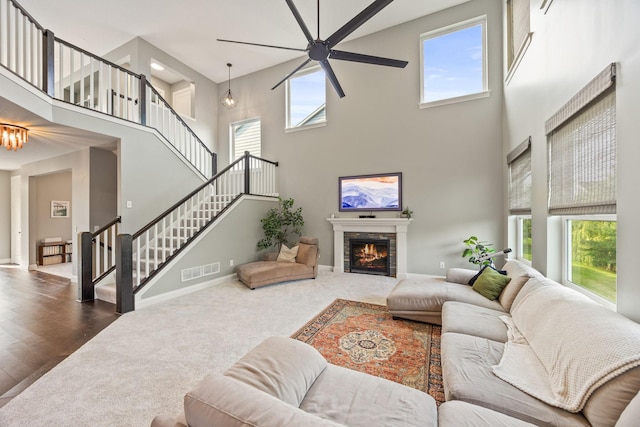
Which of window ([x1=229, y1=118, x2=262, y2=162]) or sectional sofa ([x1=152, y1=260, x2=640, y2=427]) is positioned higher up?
window ([x1=229, y1=118, x2=262, y2=162])

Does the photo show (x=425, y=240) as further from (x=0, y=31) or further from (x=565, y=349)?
(x=0, y=31)

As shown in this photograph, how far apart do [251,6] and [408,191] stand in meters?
4.50

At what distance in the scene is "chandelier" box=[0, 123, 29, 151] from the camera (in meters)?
3.49

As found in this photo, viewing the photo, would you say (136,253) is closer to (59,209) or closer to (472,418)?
(472,418)

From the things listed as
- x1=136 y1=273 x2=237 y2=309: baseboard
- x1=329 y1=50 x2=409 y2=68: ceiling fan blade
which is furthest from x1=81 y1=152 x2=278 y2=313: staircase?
x1=329 y1=50 x2=409 y2=68: ceiling fan blade

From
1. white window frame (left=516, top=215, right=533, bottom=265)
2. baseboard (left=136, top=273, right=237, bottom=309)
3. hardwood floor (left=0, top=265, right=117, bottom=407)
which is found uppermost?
white window frame (left=516, top=215, right=533, bottom=265)

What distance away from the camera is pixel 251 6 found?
188 inches

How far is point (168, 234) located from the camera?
4.96 metres

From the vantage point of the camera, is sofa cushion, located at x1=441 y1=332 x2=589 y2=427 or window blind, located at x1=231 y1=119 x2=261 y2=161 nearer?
sofa cushion, located at x1=441 y1=332 x2=589 y2=427

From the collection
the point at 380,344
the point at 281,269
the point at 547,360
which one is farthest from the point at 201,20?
the point at 547,360

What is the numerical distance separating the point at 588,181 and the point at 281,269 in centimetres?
405

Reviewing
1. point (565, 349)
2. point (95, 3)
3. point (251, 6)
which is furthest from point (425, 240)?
point (95, 3)

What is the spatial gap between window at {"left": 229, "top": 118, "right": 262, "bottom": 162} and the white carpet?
4128 millimetres

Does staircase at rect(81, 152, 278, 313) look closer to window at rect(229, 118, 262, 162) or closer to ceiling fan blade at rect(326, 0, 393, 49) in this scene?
window at rect(229, 118, 262, 162)
